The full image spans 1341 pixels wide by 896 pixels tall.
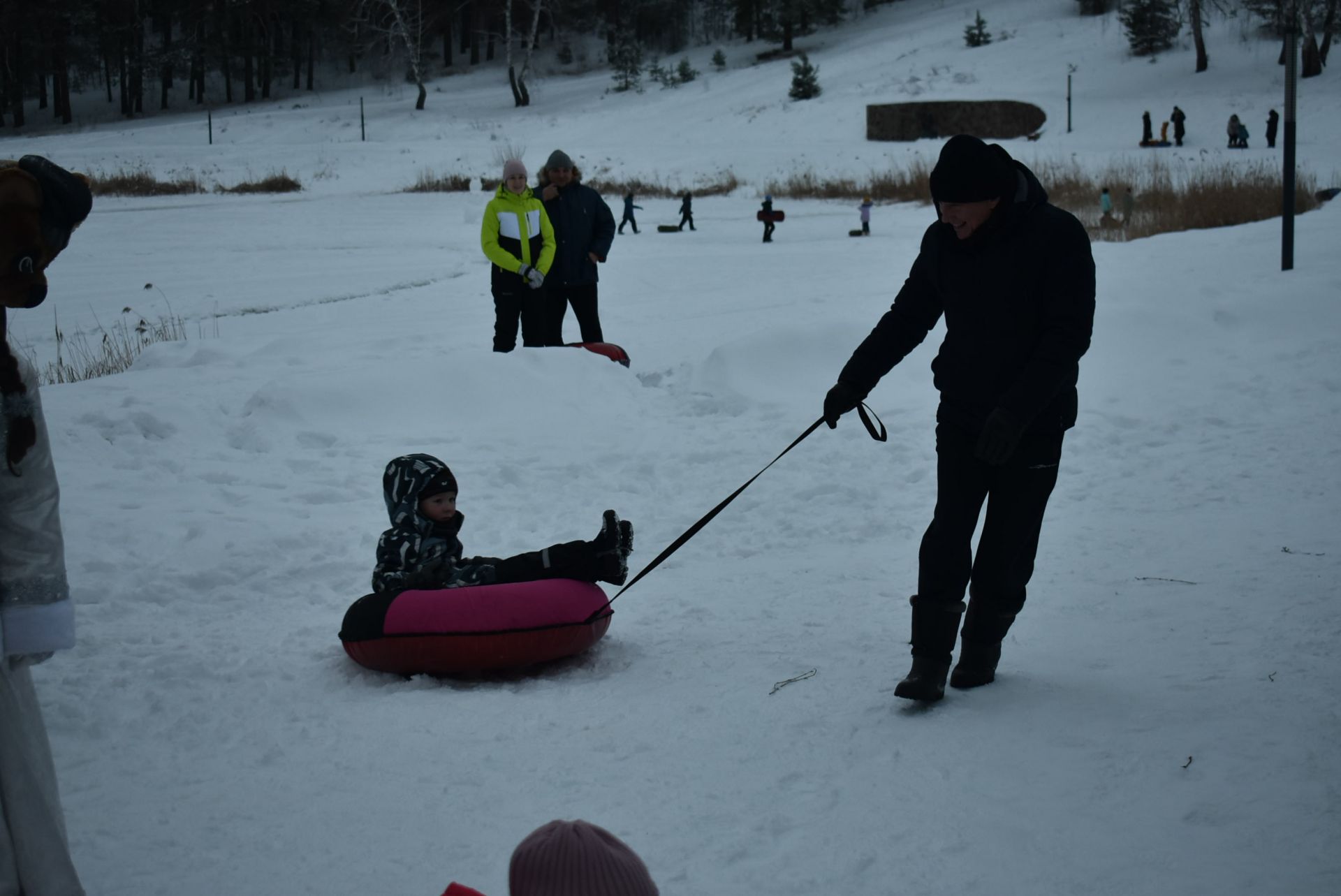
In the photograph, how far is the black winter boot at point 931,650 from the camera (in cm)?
381

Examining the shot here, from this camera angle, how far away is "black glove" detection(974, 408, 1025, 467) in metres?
3.52

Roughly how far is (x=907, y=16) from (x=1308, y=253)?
50478 mm

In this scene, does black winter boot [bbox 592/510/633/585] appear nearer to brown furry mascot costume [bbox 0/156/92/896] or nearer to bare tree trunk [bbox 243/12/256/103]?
brown furry mascot costume [bbox 0/156/92/896]

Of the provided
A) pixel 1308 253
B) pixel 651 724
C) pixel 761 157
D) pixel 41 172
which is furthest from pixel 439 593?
pixel 761 157

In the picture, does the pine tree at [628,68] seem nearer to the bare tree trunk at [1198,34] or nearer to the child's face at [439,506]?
the bare tree trunk at [1198,34]

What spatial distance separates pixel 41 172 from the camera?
2412mm

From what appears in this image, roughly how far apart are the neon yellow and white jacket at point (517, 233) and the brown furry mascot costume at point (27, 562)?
247 inches

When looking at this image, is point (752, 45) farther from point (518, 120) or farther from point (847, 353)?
point (847, 353)

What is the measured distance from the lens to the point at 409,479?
451cm

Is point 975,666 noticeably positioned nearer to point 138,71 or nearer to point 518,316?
point 518,316

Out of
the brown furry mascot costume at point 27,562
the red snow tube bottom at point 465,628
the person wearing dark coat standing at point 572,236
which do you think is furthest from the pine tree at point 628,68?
the brown furry mascot costume at point 27,562

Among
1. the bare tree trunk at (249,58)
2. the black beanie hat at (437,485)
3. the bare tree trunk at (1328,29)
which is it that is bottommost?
the black beanie hat at (437,485)

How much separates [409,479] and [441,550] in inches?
13.3

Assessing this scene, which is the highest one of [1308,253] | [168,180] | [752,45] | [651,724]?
[752,45]
